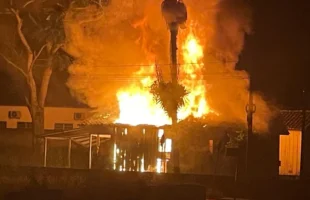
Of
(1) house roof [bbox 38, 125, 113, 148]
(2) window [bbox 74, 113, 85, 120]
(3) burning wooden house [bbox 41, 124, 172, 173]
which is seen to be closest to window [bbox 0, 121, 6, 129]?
(2) window [bbox 74, 113, 85, 120]

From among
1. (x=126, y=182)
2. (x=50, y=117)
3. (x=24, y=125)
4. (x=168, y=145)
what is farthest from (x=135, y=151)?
(x=24, y=125)

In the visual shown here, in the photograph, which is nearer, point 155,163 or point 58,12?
point 155,163

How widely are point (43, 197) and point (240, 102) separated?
20571 mm

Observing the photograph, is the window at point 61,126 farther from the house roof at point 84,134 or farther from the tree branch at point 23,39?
the house roof at point 84,134

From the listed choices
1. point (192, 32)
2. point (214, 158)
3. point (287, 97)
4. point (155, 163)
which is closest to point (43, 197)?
point (155, 163)

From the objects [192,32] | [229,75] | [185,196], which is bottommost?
[185,196]

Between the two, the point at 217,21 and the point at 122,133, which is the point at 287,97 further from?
the point at 122,133

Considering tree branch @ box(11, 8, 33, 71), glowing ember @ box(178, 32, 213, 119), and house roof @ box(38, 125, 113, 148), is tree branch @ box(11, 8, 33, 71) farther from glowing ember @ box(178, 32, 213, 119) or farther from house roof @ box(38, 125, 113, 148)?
glowing ember @ box(178, 32, 213, 119)

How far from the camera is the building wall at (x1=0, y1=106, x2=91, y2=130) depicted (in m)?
39.9

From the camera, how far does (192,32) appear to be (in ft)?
100

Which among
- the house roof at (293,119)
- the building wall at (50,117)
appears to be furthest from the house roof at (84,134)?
the building wall at (50,117)

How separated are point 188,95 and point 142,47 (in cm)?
410

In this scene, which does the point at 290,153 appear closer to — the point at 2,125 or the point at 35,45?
the point at 35,45

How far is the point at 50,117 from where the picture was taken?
133 feet
